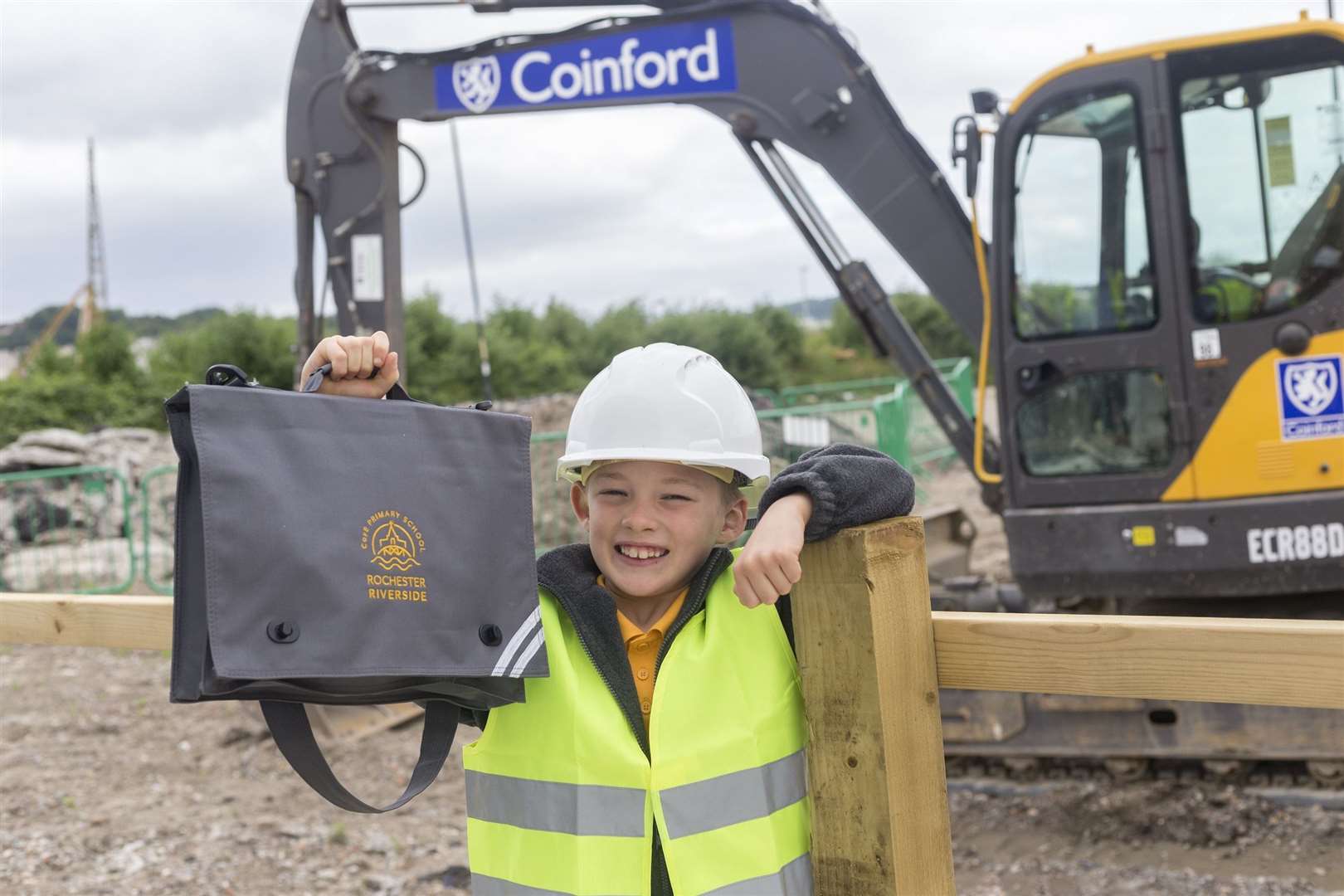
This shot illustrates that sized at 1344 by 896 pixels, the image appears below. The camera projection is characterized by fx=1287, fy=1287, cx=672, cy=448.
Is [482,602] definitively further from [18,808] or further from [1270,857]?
[18,808]

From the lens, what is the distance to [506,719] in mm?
1911

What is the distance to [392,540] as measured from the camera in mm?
1694

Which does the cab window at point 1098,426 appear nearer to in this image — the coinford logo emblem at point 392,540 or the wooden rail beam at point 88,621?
the wooden rail beam at point 88,621

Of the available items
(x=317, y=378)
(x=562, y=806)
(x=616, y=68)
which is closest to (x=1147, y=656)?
(x=562, y=806)

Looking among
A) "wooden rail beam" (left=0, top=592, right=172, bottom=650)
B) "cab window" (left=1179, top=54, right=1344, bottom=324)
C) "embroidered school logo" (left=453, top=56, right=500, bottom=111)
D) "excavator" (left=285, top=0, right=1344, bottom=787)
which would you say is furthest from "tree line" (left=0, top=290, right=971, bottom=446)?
"wooden rail beam" (left=0, top=592, right=172, bottom=650)

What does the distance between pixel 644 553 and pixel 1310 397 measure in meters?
4.16

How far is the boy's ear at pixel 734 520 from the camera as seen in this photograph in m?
2.12

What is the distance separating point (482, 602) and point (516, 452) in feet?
0.75

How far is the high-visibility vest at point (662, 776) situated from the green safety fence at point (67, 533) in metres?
10.1

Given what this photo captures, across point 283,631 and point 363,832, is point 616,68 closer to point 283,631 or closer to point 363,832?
point 363,832

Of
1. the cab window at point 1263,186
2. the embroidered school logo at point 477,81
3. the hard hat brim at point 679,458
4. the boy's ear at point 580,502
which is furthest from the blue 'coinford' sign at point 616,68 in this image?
the hard hat brim at point 679,458

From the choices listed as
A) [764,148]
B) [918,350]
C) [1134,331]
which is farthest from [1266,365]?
[764,148]

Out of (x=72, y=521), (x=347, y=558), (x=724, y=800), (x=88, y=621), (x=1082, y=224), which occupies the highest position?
(x=1082, y=224)

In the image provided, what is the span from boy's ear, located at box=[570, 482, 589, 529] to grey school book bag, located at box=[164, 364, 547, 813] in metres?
0.25
